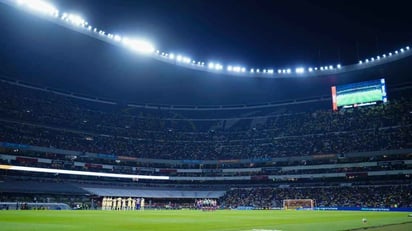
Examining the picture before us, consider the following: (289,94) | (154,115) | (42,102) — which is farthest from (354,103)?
(42,102)

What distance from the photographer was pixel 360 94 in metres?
67.1

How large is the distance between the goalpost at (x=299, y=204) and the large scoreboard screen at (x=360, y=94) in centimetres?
1890

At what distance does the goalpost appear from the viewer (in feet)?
232

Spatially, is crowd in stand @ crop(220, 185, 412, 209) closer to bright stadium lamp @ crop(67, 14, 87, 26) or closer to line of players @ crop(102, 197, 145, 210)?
line of players @ crop(102, 197, 145, 210)

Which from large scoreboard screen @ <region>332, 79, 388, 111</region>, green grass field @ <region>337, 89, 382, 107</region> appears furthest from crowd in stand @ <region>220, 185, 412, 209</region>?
green grass field @ <region>337, 89, 382, 107</region>

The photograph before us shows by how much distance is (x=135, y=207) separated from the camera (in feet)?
231

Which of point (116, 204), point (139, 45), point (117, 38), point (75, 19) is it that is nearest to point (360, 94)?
point (139, 45)

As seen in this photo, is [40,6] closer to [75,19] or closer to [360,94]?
[75,19]

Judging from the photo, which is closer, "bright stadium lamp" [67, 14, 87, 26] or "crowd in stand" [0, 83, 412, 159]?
"bright stadium lamp" [67, 14, 87, 26]

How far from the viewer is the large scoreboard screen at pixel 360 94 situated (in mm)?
64750

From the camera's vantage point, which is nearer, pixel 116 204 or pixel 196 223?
pixel 196 223

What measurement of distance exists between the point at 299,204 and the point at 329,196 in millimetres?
7343

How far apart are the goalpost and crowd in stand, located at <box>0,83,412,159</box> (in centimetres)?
1652

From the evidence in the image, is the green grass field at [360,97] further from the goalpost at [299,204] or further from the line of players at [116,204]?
the line of players at [116,204]
